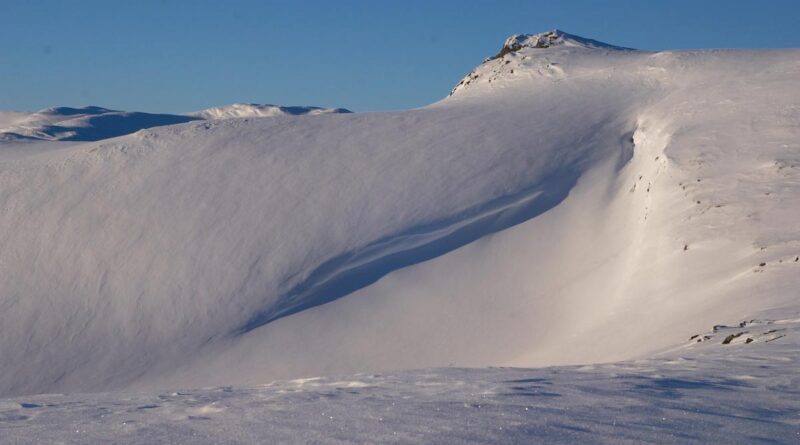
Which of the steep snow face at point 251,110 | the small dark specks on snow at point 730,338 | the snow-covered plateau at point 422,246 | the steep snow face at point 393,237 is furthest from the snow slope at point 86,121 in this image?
the small dark specks on snow at point 730,338

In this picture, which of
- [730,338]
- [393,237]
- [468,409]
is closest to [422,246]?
[393,237]

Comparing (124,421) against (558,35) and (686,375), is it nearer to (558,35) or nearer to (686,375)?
(686,375)

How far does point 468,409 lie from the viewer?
577 centimetres

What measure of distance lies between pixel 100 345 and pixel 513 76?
17318 millimetres

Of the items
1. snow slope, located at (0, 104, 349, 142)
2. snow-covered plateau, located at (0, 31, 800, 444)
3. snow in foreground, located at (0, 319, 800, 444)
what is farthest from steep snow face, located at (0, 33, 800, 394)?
snow slope, located at (0, 104, 349, 142)

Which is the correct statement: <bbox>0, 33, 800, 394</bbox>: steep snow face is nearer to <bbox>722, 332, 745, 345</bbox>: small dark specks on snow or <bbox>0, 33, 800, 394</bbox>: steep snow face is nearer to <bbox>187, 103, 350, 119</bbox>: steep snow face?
<bbox>722, 332, 745, 345</bbox>: small dark specks on snow

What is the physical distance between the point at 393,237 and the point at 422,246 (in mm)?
692

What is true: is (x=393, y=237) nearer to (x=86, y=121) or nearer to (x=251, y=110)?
(x=86, y=121)

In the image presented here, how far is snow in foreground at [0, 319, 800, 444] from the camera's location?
5.23 metres

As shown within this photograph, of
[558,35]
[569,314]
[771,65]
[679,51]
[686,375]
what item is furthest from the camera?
[558,35]

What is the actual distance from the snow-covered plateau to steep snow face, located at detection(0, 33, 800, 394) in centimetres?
6

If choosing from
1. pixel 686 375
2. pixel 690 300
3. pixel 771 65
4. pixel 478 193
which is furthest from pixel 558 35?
pixel 686 375

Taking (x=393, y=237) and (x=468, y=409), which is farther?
(x=393, y=237)

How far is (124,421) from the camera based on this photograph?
601 cm
